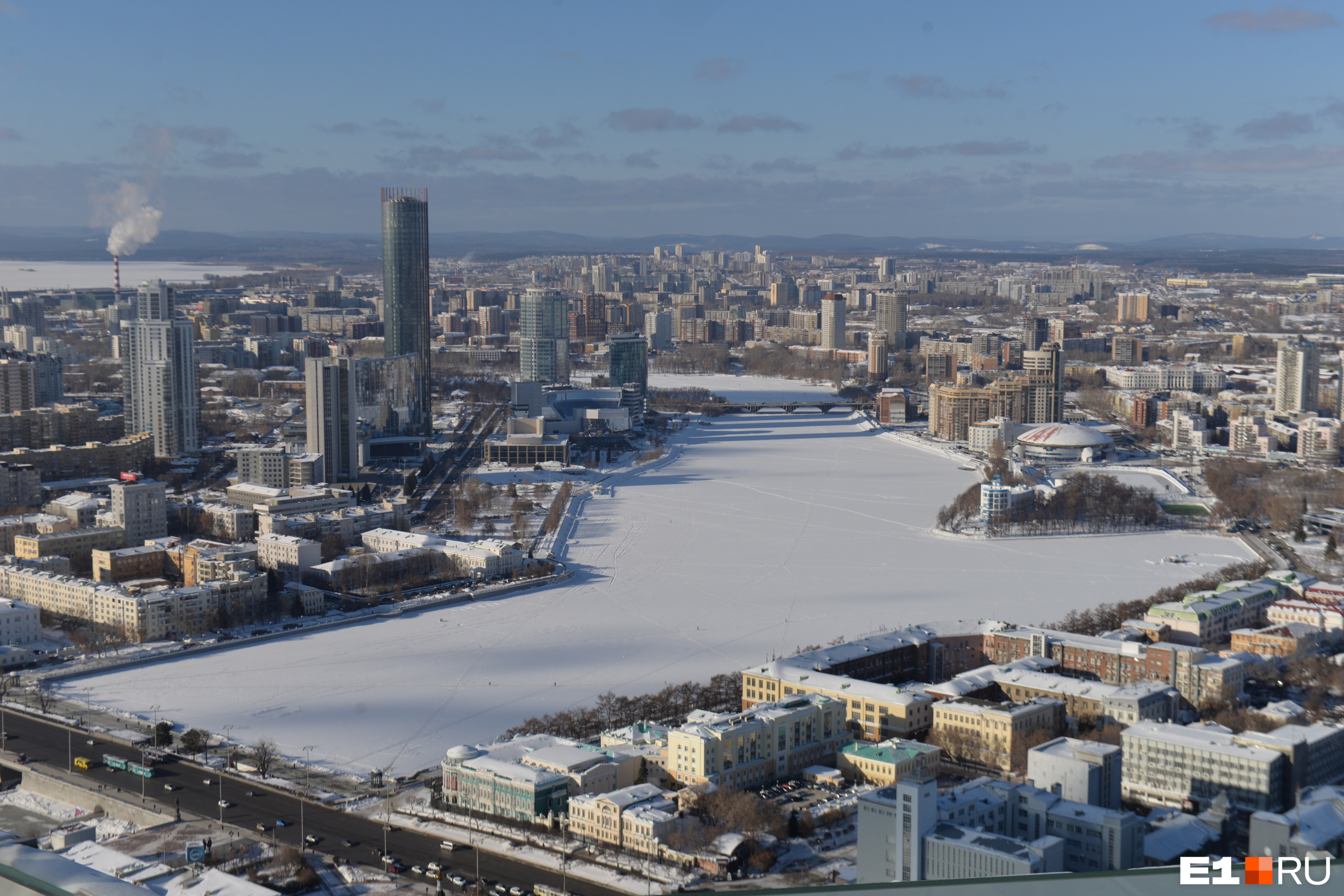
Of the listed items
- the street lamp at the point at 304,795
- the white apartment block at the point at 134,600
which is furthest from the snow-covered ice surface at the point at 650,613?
the white apartment block at the point at 134,600

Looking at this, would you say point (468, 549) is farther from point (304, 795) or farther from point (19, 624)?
point (304, 795)

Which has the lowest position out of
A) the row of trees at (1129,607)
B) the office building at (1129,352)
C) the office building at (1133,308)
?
the row of trees at (1129,607)

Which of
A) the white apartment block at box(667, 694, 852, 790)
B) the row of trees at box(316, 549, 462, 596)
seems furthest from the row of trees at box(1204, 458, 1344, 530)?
the white apartment block at box(667, 694, 852, 790)

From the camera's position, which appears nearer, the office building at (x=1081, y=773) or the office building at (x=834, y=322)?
the office building at (x=1081, y=773)

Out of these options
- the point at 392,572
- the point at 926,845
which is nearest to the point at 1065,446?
the point at 392,572

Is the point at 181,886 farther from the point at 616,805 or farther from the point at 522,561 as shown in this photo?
the point at 522,561

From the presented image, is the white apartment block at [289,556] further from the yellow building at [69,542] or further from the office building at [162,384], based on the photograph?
the office building at [162,384]
